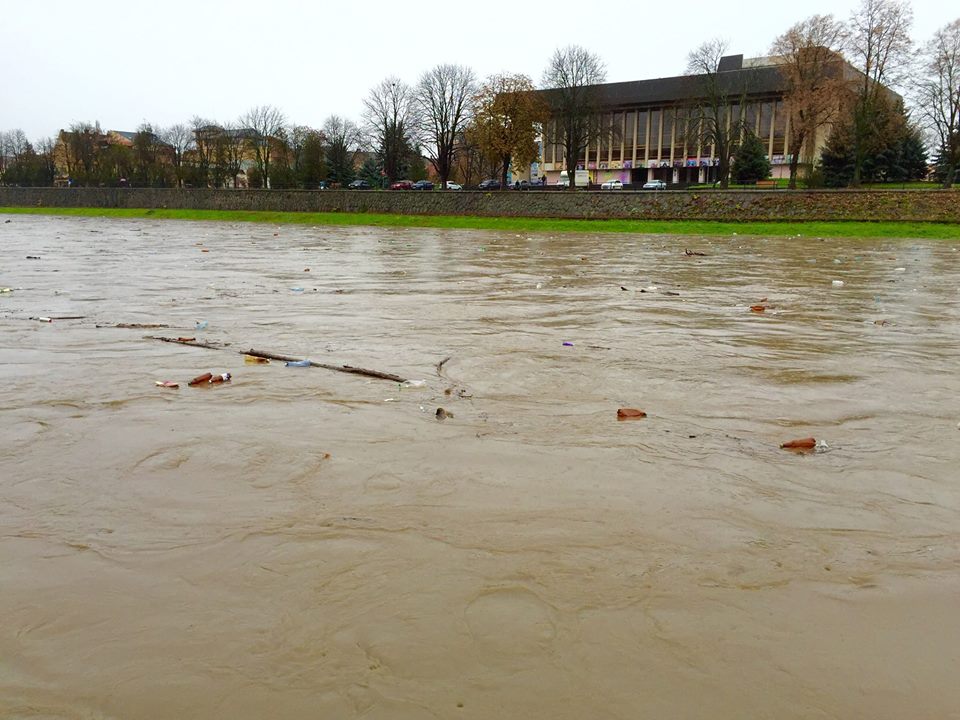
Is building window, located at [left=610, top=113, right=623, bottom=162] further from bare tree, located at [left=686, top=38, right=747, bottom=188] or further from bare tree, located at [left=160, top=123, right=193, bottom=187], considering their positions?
bare tree, located at [left=160, top=123, right=193, bottom=187]

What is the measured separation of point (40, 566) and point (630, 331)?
24.2ft

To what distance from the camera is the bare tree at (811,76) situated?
55156mm

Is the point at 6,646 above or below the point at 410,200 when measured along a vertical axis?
below

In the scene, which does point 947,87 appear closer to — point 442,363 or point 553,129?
point 553,129

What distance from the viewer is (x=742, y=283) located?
15953 mm

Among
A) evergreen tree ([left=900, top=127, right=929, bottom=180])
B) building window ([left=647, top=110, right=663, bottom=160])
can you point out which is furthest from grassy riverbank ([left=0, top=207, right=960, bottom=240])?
building window ([left=647, top=110, right=663, bottom=160])

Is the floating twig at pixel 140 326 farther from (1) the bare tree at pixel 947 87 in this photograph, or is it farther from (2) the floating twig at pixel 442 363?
(1) the bare tree at pixel 947 87

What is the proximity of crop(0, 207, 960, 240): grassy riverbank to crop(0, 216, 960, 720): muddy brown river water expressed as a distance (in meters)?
29.0

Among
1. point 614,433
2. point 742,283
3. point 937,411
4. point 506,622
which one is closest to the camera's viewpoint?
point 506,622

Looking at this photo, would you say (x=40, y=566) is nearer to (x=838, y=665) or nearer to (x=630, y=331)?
(x=838, y=665)

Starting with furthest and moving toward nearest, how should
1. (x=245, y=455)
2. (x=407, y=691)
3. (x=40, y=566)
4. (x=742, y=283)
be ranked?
(x=742, y=283), (x=245, y=455), (x=40, y=566), (x=407, y=691)

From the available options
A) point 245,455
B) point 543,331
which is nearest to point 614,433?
point 245,455

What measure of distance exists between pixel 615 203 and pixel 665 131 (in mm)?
63627

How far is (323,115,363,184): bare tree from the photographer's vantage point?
284ft
